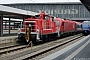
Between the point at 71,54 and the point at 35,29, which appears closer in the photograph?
the point at 71,54

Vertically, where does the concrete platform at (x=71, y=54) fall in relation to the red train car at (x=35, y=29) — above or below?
below

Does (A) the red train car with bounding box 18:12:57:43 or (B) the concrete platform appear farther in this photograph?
(A) the red train car with bounding box 18:12:57:43

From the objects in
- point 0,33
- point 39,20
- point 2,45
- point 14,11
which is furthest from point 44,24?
point 0,33

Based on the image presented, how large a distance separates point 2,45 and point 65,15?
8601 centimetres

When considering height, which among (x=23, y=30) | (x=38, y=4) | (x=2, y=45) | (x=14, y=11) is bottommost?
(x=2, y=45)

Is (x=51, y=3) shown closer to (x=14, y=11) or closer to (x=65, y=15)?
(x=65, y=15)

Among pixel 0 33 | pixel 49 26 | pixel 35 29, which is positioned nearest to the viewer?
pixel 35 29

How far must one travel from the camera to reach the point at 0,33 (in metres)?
34.8

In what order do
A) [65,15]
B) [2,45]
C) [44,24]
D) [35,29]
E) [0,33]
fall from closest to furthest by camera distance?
[2,45], [35,29], [44,24], [0,33], [65,15]

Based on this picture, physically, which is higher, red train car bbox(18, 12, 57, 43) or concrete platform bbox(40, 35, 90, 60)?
red train car bbox(18, 12, 57, 43)

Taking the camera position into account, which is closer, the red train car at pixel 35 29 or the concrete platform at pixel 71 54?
the concrete platform at pixel 71 54

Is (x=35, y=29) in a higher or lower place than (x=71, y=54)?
higher

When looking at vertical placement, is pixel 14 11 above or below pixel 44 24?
above

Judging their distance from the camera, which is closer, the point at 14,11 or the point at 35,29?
the point at 35,29
